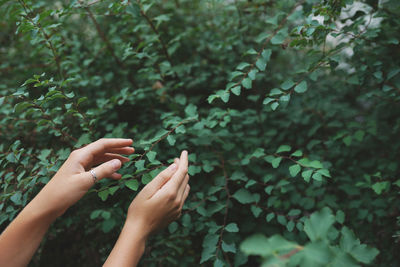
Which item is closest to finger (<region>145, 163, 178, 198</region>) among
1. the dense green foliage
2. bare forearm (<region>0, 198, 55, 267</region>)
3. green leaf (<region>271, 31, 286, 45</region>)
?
the dense green foliage

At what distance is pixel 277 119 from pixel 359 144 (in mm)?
625

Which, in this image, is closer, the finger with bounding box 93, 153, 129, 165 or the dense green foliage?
the finger with bounding box 93, 153, 129, 165

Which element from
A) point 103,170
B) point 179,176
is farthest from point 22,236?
point 179,176

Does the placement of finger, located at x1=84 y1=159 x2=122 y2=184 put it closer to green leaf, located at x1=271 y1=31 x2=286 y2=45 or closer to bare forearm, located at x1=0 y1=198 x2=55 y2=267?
bare forearm, located at x1=0 y1=198 x2=55 y2=267

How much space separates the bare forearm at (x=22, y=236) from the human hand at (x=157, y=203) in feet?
1.12

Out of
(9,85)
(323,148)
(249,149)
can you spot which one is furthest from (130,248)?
(9,85)

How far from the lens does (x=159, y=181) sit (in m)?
1.10

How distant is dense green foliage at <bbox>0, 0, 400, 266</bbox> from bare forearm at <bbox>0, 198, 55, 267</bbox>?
0.26 metres

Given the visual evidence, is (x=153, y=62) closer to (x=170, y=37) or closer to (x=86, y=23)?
(x=170, y=37)

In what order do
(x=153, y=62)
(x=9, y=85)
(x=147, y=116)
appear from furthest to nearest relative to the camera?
1. (x=9, y=85)
2. (x=147, y=116)
3. (x=153, y=62)

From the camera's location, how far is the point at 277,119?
2.19m

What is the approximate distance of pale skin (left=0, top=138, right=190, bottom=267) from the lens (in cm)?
100

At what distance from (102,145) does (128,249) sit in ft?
1.45

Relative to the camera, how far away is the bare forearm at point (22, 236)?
99cm
